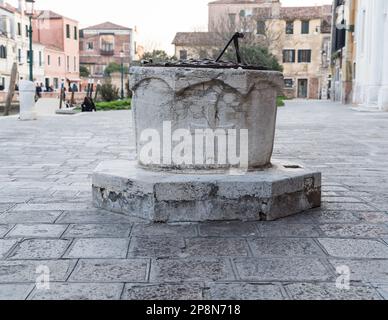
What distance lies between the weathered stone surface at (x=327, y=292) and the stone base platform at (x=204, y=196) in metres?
1.38

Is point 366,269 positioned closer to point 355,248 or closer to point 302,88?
point 355,248

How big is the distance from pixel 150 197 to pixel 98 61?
66856 millimetres

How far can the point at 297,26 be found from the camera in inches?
2213

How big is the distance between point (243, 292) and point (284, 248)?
2.77 ft

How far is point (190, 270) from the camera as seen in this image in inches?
121

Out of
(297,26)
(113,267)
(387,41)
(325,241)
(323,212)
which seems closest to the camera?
(113,267)

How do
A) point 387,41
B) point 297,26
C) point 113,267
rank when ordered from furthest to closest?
point 297,26
point 387,41
point 113,267

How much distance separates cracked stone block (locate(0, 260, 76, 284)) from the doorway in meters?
55.1

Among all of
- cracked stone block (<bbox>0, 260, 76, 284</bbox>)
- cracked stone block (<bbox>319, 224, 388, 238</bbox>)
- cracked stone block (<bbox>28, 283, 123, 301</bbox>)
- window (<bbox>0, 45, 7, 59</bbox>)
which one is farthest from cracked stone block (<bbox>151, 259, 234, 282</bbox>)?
window (<bbox>0, 45, 7, 59</bbox>)

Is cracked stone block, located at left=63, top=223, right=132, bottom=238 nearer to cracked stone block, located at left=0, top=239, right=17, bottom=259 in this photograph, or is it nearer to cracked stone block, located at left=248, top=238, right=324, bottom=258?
cracked stone block, located at left=0, top=239, right=17, bottom=259

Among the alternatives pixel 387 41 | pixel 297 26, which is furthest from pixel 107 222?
pixel 297 26

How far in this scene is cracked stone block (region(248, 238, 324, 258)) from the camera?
3.40 meters
